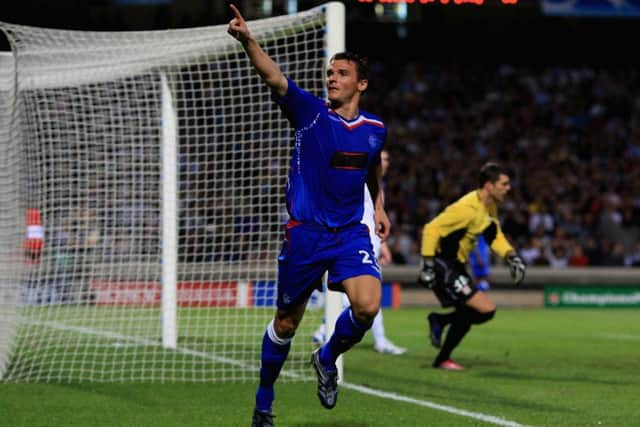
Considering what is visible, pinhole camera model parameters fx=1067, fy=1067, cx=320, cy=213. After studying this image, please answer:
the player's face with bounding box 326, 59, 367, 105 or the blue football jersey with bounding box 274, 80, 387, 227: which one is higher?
the player's face with bounding box 326, 59, 367, 105

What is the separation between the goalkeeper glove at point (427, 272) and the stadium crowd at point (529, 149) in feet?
42.7

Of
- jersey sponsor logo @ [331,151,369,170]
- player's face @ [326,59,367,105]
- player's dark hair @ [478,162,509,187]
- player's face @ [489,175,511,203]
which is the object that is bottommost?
player's face @ [489,175,511,203]

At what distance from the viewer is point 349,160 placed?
6.36 metres

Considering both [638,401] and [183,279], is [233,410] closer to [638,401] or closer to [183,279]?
[638,401]

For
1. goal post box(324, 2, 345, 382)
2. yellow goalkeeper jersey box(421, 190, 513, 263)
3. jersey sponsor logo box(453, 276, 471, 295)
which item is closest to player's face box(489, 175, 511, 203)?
yellow goalkeeper jersey box(421, 190, 513, 263)

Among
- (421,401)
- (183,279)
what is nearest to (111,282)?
(183,279)

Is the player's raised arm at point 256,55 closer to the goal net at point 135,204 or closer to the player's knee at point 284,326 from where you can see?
the player's knee at point 284,326

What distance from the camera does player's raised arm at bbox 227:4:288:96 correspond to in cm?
577

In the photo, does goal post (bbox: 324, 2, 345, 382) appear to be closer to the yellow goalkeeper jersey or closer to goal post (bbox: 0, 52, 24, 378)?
the yellow goalkeeper jersey

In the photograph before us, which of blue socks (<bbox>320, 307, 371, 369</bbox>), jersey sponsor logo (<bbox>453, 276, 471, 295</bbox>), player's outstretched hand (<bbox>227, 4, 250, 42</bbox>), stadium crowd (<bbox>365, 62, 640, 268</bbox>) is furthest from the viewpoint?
stadium crowd (<bbox>365, 62, 640, 268</bbox>)

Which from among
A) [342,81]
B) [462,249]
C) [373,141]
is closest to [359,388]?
[462,249]

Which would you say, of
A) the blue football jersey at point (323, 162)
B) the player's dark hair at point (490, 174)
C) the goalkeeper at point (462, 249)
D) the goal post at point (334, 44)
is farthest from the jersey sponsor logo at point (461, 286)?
the blue football jersey at point (323, 162)

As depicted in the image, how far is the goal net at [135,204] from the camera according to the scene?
10.1 m

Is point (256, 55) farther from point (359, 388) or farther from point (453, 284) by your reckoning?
point (453, 284)
